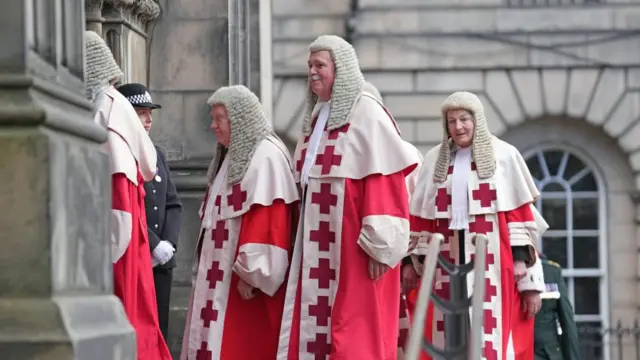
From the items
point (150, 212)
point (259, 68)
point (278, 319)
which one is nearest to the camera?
point (278, 319)

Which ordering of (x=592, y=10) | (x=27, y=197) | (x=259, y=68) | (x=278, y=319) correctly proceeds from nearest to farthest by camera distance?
(x=27, y=197), (x=278, y=319), (x=259, y=68), (x=592, y=10)

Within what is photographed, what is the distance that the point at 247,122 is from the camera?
8367mm

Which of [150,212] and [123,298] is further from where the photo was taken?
[150,212]

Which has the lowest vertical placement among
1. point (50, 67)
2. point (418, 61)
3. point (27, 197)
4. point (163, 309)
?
point (163, 309)

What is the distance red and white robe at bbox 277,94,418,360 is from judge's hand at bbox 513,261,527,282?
130 centimetres

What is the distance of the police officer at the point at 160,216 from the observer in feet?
28.8

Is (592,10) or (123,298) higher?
(592,10)

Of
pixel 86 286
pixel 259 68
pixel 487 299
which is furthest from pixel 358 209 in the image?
pixel 259 68

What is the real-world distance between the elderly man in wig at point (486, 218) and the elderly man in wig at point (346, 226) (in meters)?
1.12

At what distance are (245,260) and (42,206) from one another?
3361mm

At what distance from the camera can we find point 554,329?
1124 cm

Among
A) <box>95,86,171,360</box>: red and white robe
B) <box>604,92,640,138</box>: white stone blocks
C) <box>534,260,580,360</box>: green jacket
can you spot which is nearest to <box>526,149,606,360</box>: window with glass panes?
<box>604,92,640,138</box>: white stone blocks

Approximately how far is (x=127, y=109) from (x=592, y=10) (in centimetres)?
1664

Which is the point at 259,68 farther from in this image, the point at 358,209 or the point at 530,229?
the point at 358,209
